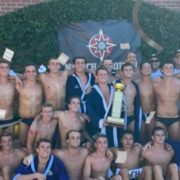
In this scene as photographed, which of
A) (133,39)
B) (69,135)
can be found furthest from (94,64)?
(69,135)

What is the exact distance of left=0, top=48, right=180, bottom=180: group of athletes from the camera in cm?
537

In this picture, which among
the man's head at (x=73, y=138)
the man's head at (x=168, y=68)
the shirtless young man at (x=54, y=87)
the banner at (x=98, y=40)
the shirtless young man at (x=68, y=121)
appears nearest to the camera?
the man's head at (x=73, y=138)

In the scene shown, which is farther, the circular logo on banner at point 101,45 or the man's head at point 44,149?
the circular logo on banner at point 101,45

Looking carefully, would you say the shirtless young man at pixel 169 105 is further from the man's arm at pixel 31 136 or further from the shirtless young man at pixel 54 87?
the man's arm at pixel 31 136

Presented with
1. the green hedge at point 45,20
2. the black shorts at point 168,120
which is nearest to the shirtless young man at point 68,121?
the black shorts at point 168,120

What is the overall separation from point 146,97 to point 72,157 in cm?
180

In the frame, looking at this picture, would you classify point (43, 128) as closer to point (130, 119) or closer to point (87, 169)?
point (87, 169)

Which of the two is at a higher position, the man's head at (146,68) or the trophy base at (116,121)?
the man's head at (146,68)

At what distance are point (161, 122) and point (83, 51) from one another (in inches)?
96.7

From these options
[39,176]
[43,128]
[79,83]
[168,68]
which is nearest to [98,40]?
[79,83]

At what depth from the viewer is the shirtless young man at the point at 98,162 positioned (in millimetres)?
5406

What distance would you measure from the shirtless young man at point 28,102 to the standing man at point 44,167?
103 cm

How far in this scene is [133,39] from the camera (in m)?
7.93

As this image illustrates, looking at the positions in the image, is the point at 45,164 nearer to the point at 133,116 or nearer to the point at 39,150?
the point at 39,150
